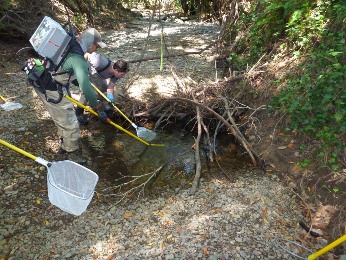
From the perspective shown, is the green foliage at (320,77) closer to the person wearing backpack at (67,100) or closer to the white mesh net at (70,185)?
the person wearing backpack at (67,100)

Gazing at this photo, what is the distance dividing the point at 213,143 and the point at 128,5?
50.3 ft

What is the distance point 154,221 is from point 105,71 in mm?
3121

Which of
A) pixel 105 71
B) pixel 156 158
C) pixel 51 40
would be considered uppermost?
pixel 51 40

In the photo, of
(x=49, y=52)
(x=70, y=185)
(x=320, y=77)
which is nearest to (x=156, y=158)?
(x=70, y=185)

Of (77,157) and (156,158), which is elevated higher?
(77,157)

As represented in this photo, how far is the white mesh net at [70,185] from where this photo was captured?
3218 millimetres

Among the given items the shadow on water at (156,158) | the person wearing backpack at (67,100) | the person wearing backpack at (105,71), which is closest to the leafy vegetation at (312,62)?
the shadow on water at (156,158)

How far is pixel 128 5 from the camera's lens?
18016 mm

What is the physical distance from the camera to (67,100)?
14.1 feet

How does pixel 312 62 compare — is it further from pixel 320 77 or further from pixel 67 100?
pixel 67 100

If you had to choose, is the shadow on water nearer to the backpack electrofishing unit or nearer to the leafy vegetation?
the leafy vegetation

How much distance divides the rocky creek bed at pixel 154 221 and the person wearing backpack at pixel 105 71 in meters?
1.43

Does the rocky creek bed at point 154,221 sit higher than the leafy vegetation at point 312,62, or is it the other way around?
the leafy vegetation at point 312,62

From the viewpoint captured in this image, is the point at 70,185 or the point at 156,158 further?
the point at 156,158
